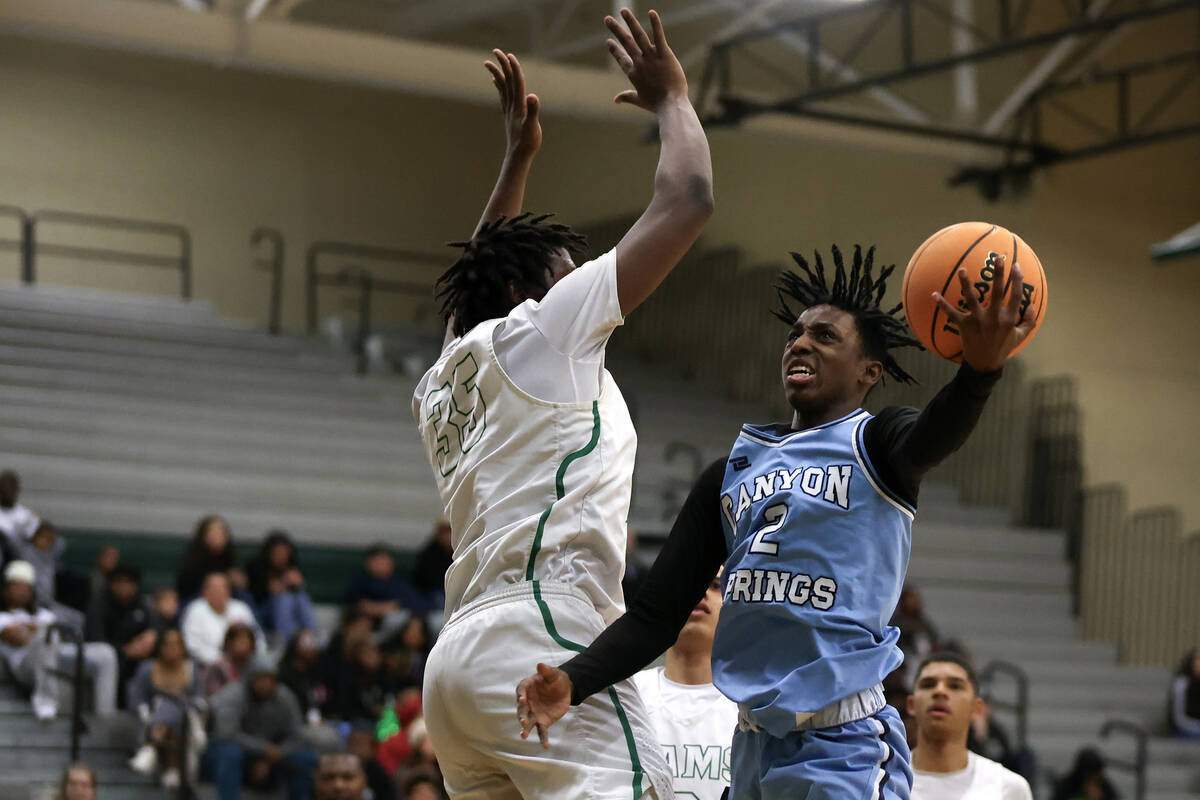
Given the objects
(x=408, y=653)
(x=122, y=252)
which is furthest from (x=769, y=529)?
(x=122, y=252)

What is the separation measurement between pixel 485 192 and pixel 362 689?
11722 mm

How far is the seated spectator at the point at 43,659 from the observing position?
9586 millimetres

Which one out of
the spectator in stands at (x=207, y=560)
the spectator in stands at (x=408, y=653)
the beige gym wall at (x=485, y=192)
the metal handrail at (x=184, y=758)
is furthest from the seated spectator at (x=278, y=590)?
the beige gym wall at (x=485, y=192)

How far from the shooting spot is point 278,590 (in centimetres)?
1105

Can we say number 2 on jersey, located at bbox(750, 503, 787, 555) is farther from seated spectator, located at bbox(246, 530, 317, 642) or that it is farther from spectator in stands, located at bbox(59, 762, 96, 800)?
seated spectator, located at bbox(246, 530, 317, 642)

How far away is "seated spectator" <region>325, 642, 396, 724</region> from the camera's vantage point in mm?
10195

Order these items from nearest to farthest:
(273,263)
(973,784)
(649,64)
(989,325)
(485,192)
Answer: (989,325)
(649,64)
(973,784)
(273,263)
(485,192)

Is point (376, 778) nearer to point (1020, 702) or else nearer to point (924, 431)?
point (1020, 702)

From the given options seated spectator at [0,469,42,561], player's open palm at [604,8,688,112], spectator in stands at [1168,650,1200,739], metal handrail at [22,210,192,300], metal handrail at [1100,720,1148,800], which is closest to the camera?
player's open palm at [604,8,688,112]

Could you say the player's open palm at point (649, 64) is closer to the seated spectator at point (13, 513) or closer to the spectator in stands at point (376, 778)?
the spectator in stands at point (376, 778)

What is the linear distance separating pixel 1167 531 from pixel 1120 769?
138 inches

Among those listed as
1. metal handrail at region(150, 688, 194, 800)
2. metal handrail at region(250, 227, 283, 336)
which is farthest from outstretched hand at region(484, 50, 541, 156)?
metal handrail at region(250, 227, 283, 336)

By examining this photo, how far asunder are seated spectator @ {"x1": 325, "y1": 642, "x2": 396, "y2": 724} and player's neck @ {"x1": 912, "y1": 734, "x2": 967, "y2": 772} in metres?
Result: 5.42

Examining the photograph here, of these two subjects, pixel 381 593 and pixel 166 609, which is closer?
pixel 166 609
